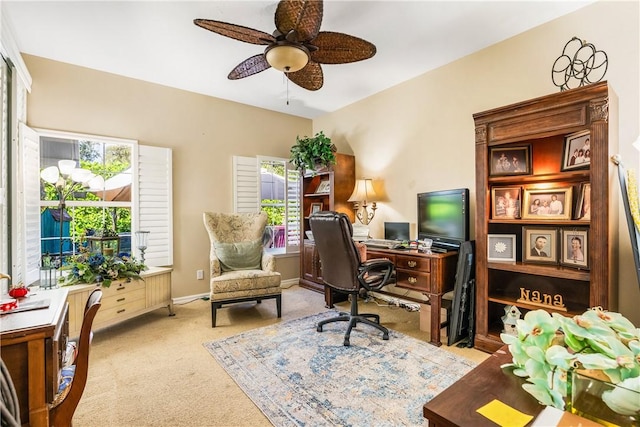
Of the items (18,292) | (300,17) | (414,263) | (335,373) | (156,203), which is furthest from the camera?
(156,203)

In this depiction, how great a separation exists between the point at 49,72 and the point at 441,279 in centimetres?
433

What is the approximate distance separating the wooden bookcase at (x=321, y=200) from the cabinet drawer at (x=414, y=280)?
1.03 m

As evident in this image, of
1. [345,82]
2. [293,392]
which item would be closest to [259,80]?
[345,82]

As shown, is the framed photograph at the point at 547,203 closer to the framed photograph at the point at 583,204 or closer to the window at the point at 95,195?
the framed photograph at the point at 583,204

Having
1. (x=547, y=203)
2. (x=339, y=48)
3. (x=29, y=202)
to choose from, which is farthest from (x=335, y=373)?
(x=29, y=202)

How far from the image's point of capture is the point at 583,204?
2115 mm

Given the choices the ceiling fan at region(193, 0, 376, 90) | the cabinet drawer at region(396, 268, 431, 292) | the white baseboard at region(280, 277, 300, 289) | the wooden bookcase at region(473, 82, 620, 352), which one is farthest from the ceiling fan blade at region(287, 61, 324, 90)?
the white baseboard at region(280, 277, 300, 289)

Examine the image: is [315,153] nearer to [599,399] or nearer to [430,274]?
[430,274]

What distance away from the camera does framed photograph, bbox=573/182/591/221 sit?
2.07 metres

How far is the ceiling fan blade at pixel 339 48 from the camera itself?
1.99 metres

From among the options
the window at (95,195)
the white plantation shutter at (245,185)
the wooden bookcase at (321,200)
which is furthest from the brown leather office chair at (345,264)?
the window at (95,195)

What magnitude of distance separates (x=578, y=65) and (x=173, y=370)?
384 cm

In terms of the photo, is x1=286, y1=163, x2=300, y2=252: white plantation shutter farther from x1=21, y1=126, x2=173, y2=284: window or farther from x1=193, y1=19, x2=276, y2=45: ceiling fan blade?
x1=193, y1=19, x2=276, y2=45: ceiling fan blade

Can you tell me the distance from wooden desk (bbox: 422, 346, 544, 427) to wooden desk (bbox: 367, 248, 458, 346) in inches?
63.8
